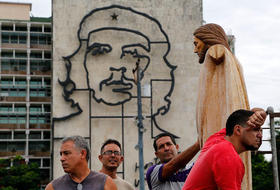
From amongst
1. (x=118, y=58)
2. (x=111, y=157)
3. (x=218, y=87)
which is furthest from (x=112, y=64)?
(x=218, y=87)

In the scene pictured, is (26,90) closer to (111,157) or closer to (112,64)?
(112,64)

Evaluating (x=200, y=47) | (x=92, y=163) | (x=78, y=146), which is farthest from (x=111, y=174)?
(x=92, y=163)

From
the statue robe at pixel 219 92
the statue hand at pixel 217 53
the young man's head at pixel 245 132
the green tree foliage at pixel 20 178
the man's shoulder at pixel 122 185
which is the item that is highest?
the statue hand at pixel 217 53

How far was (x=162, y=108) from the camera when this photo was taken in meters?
39.1

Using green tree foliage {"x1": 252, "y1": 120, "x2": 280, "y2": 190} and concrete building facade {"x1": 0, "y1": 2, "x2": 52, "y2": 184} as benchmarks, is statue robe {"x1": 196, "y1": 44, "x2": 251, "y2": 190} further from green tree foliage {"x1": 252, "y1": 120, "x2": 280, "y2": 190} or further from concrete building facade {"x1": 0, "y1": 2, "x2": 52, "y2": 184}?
concrete building facade {"x1": 0, "y1": 2, "x2": 52, "y2": 184}

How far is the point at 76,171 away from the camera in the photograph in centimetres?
514

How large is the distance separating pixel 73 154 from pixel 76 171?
0.53 ft

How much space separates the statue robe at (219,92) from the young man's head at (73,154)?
1090mm

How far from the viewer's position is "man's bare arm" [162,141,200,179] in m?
4.92

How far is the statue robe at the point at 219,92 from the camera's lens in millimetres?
4762

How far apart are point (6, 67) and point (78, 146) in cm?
5421

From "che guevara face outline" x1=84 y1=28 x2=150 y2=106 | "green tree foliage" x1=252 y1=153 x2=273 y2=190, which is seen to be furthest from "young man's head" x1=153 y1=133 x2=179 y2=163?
"green tree foliage" x1=252 y1=153 x2=273 y2=190

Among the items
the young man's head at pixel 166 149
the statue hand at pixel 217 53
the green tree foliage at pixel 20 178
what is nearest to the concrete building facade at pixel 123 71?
the green tree foliage at pixel 20 178

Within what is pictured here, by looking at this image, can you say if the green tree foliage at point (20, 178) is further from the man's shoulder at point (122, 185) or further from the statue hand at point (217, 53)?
the statue hand at point (217, 53)
